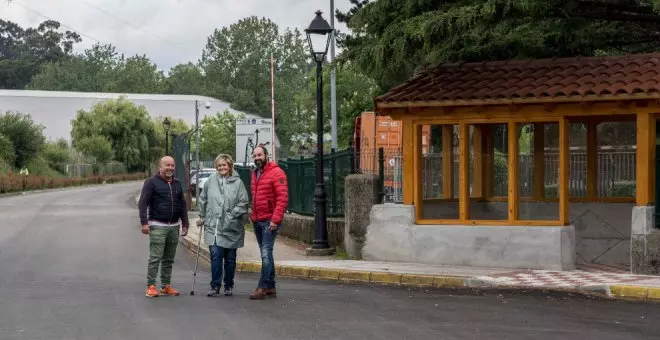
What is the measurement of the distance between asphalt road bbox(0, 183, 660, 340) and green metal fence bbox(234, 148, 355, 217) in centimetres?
419

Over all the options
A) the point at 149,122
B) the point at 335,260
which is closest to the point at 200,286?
the point at 335,260

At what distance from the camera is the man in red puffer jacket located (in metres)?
12.6

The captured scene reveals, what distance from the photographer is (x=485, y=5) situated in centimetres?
1588

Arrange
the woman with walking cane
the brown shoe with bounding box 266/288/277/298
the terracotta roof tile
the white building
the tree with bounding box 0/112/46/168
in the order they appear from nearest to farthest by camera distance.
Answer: the brown shoe with bounding box 266/288/277/298, the woman with walking cane, the terracotta roof tile, the tree with bounding box 0/112/46/168, the white building

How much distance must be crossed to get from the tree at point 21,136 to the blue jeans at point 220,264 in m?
57.1

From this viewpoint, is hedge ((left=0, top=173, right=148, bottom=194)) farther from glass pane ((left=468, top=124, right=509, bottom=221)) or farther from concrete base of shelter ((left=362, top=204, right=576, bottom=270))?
glass pane ((left=468, top=124, right=509, bottom=221))

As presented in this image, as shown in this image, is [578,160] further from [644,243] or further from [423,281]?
[423,281]

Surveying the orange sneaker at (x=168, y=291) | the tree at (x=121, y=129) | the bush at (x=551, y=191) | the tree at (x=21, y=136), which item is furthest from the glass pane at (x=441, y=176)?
the tree at (x=121, y=129)

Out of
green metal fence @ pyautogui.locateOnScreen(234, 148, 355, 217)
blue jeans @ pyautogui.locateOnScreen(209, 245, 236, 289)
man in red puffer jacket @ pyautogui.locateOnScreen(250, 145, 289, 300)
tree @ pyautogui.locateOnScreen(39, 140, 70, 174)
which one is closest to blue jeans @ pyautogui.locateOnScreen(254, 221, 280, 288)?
man in red puffer jacket @ pyautogui.locateOnScreen(250, 145, 289, 300)

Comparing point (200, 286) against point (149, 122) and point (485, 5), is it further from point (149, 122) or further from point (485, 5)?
point (149, 122)

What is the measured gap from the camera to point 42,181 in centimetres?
6444

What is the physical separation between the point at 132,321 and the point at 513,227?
718cm

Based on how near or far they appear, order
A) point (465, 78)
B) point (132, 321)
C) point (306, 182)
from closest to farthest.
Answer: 1. point (132, 321)
2. point (465, 78)
3. point (306, 182)

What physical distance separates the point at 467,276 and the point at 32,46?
152891mm
